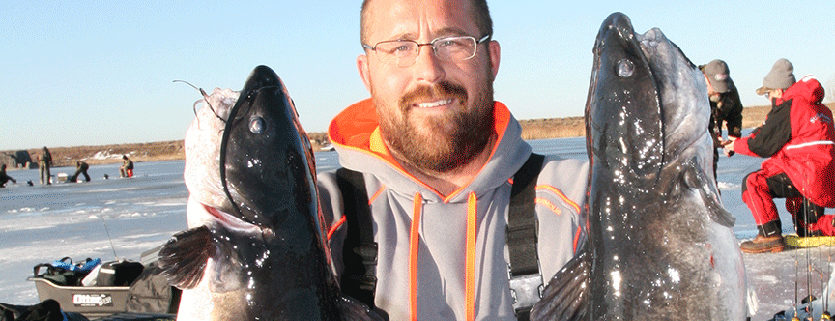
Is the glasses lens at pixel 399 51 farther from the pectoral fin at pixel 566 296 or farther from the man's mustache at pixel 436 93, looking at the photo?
the pectoral fin at pixel 566 296

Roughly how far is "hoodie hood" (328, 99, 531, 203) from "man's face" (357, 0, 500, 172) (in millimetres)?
104

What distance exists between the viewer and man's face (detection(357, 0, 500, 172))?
267cm

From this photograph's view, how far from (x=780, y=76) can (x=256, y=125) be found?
289 inches

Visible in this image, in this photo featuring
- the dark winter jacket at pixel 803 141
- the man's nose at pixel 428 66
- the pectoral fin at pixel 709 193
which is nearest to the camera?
the pectoral fin at pixel 709 193

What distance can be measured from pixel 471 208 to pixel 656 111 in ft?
3.14

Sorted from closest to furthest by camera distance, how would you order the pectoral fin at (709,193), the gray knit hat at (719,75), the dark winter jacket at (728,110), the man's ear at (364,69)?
1. the pectoral fin at (709,193)
2. the man's ear at (364,69)
3. the gray knit hat at (719,75)
4. the dark winter jacket at (728,110)

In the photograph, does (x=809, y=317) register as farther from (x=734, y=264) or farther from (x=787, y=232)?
(x=787, y=232)

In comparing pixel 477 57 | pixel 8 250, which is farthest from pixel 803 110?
pixel 8 250

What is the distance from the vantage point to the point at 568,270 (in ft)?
6.45

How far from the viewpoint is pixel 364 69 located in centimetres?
309

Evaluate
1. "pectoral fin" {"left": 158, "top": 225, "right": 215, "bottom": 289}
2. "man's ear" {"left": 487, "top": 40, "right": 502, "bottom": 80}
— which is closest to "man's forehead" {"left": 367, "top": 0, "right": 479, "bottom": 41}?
"man's ear" {"left": 487, "top": 40, "right": 502, "bottom": 80}

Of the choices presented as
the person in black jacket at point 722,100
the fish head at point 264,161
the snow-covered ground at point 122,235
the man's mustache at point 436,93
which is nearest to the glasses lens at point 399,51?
the man's mustache at point 436,93

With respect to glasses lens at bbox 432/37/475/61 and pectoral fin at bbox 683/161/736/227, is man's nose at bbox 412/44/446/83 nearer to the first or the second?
glasses lens at bbox 432/37/475/61

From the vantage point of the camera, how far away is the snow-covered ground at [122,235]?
19.1 feet
